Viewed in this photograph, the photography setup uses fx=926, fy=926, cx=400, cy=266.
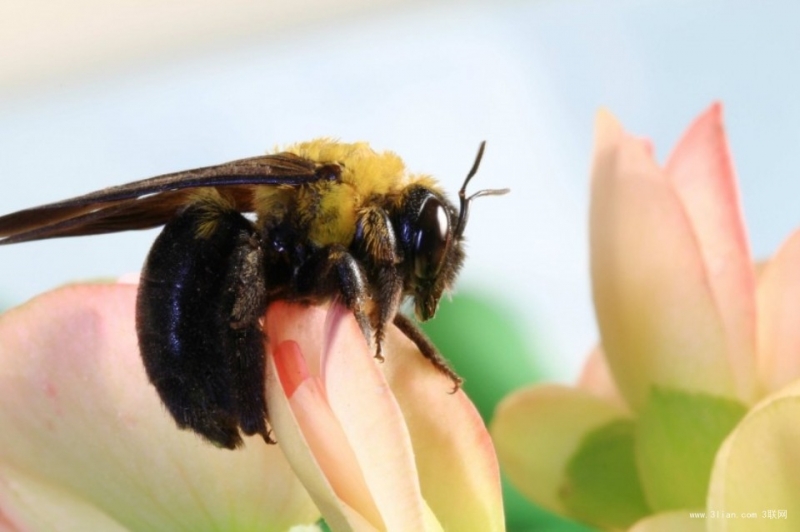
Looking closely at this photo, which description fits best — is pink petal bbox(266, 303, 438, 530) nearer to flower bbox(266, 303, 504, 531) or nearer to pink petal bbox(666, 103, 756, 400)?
flower bbox(266, 303, 504, 531)

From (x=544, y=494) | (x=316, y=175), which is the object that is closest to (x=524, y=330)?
(x=544, y=494)

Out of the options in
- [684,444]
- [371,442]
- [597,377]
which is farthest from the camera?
[597,377]

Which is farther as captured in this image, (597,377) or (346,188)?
(597,377)

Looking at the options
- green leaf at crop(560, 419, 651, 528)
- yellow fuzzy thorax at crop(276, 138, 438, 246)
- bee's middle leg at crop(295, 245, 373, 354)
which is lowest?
green leaf at crop(560, 419, 651, 528)

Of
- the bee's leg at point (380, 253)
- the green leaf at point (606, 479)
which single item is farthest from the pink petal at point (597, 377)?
the bee's leg at point (380, 253)

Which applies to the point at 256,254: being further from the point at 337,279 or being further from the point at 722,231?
the point at 722,231

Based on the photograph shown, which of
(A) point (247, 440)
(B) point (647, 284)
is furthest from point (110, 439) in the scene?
(B) point (647, 284)

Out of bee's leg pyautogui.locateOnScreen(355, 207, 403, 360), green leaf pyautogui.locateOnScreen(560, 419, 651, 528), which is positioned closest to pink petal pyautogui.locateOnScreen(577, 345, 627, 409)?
green leaf pyautogui.locateOnScreen(560, 419, 651, 528)
